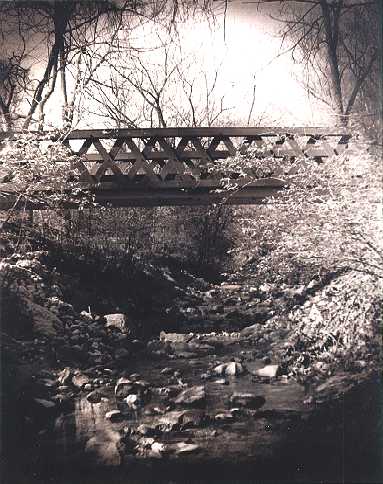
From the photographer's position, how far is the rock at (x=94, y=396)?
9.86 feet

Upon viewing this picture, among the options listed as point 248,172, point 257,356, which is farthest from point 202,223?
point 257,356

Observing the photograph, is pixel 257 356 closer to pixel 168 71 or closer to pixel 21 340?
pixel 21 340

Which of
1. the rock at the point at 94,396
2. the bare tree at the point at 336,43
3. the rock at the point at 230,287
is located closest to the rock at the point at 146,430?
the rock at the point at 94,396

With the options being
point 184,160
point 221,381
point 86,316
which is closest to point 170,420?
point 221,381

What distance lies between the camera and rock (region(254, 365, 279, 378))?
3.07 m

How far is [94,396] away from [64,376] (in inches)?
8.1

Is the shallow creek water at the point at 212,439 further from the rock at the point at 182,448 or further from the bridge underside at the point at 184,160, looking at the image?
the bridge underside at the point at 184,160

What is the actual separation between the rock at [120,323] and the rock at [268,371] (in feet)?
2.53

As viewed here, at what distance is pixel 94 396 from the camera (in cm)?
301

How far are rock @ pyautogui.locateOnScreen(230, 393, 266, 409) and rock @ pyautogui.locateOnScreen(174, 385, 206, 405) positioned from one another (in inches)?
6.5

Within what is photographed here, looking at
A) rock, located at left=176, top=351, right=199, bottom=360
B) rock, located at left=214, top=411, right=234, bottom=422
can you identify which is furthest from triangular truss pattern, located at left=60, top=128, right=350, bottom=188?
rock, located at left=214, top=411, right=234, bottom=422

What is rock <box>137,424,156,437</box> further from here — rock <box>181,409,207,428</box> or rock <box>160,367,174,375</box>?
rock <box>160,367,174,375</box>

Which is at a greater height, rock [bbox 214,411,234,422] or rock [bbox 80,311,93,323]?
rock [bbox 80,311,93,323]

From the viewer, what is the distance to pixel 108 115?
10.8 feet
